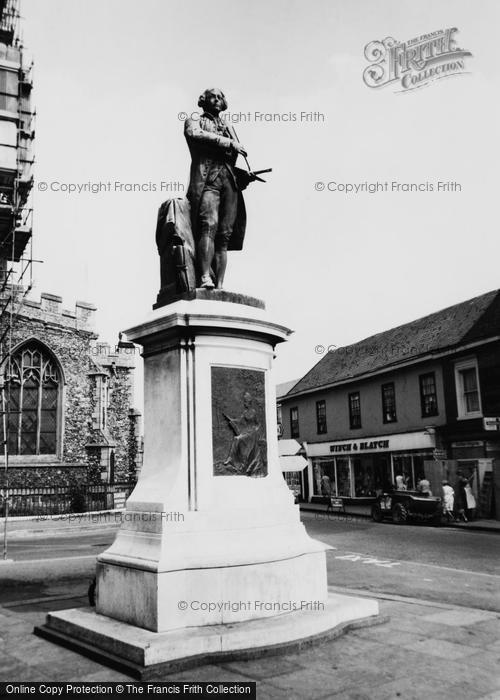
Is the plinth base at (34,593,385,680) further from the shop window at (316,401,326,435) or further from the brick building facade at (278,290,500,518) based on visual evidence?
the shop window at (316,401,326,435)

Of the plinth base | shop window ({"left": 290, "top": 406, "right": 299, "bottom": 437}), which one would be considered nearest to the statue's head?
the plinth base

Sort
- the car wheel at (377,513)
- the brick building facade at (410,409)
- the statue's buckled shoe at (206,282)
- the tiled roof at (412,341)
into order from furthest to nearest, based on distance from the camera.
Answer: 1. the tiled roof at (412,341)
2. the brick building facade at (410,409)
3. the car wheel at (377,513)
4. the statue's buckled shoe at (206,282)

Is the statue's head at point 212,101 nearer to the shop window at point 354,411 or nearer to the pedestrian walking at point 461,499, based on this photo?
the pedestrian walking at point 461,499

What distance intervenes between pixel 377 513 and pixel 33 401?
19170 millimetres

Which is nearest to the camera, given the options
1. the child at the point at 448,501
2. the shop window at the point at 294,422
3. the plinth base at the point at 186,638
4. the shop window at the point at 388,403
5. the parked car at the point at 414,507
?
the plinth base at the point at 186,638

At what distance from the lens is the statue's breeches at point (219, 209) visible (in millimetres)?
7031

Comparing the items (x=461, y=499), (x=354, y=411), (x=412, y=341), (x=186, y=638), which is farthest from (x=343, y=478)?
(x=186, y=638)

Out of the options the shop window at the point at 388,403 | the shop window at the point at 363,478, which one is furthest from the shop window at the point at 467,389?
the shop window at the point at 363,478

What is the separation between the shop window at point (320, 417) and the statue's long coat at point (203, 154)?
2874 centimetres

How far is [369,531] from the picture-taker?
19.0m

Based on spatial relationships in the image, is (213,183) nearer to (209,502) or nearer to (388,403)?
(209,502)

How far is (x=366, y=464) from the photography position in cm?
3084

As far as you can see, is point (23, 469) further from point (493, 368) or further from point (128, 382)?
point (493, 368)

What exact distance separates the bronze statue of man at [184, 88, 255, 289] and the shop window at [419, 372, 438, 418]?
838 inches
